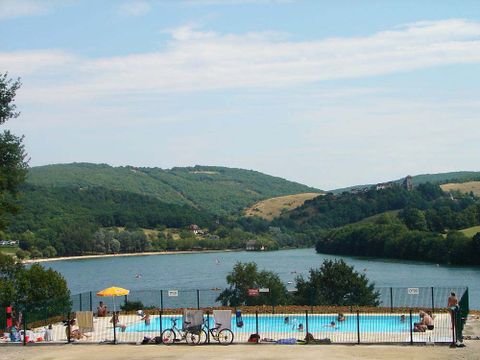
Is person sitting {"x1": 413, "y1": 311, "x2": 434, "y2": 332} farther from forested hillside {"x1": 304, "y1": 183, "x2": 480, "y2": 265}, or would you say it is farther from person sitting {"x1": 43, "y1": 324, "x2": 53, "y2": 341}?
forested hillside {"x1": 304, "y1": 183, "x2": 480, "y2": 265}

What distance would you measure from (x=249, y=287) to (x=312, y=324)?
16.9 metres

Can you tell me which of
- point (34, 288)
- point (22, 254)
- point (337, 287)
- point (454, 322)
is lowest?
point (337, 287)

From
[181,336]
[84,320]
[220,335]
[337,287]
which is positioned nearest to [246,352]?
[220,335]

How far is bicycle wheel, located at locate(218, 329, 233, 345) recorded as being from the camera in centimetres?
2539

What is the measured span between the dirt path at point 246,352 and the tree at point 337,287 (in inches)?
860

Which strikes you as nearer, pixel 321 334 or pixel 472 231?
pixel 321 334

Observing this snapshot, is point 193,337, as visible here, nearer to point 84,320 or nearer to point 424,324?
point 84,320

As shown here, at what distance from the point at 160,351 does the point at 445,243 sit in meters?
96.5

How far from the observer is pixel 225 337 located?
25.3 meters

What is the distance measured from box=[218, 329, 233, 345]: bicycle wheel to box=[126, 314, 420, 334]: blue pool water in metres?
3.24

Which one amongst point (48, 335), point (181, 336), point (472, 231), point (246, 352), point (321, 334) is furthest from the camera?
point (472, 231)

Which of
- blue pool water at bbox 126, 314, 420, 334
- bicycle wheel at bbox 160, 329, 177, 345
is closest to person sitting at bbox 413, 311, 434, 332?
blue pool water at bbox 126, 314, 420, 334

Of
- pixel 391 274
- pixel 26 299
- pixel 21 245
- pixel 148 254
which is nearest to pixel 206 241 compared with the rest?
pixel 148 254

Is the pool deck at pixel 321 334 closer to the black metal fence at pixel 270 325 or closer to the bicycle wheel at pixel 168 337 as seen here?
the black metal fence at pixel 270 325
